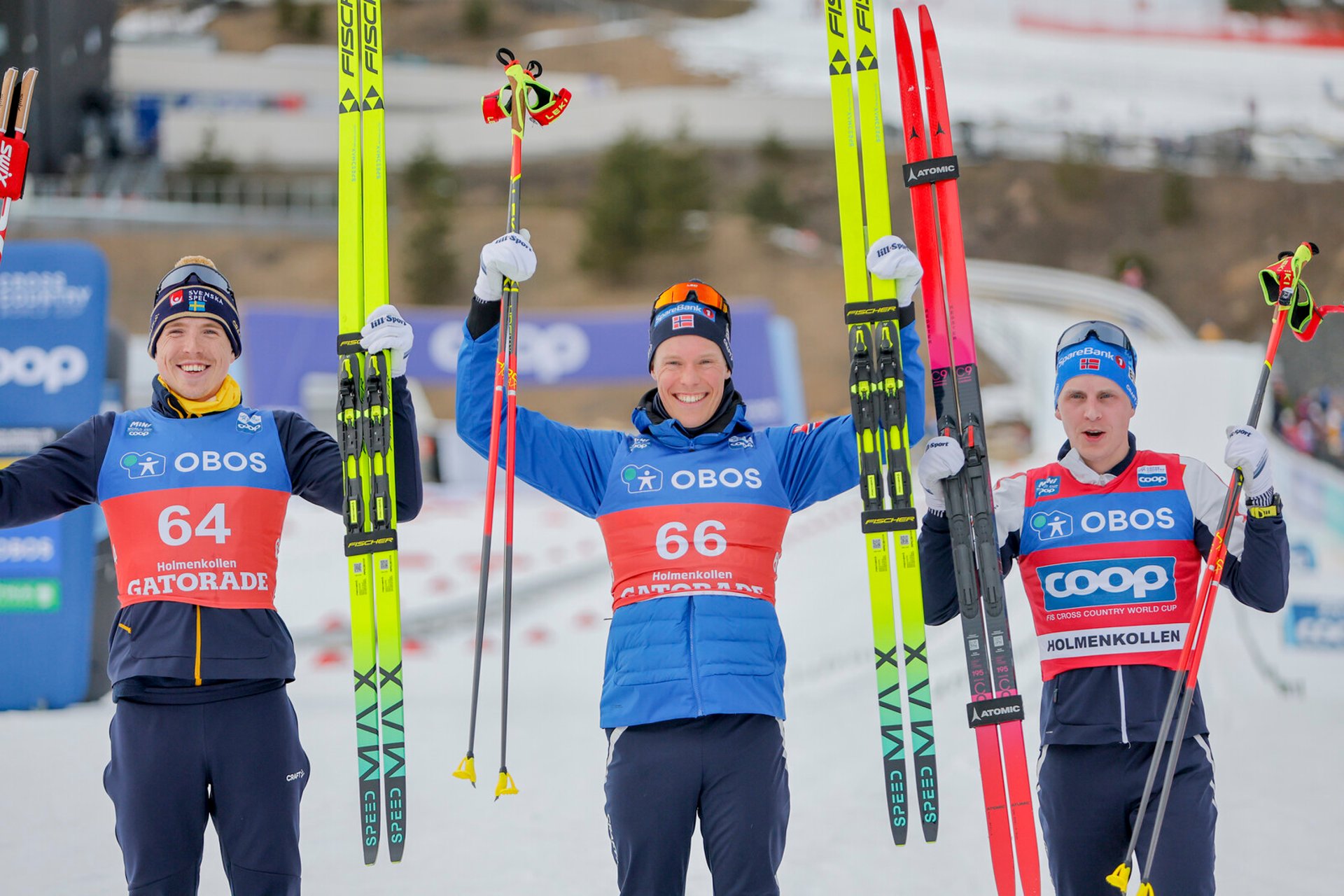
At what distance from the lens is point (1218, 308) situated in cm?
2766

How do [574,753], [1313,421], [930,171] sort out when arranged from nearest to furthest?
1. [930,171]
2. [574,753]
3. [1313,421]

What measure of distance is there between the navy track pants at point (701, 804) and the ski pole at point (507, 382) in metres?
0.30

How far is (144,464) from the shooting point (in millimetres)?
2459

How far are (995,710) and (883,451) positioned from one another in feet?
1.96

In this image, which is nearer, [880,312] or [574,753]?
[880,312]

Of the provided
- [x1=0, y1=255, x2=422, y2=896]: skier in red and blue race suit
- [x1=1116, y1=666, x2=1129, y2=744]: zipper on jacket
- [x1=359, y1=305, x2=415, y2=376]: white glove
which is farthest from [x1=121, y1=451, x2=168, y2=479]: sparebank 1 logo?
[x1=1116, y1=666, x2=1129, y2=744]: zipper on jacket

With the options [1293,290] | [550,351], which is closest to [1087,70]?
[550,351]

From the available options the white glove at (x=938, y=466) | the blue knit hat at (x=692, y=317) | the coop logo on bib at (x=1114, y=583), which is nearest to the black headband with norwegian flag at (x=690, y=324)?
the blue knit hat at (x=692, y=317)

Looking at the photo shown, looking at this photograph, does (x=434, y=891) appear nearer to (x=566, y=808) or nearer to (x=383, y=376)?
(x=566, y=808)

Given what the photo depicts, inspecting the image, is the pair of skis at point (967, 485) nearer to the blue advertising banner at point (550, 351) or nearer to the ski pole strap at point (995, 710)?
the ski pole strap at point (995, 710)

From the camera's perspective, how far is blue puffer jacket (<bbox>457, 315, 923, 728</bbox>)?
226 cm

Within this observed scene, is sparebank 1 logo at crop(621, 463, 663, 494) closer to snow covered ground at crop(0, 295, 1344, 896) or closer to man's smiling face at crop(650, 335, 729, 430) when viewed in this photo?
man's smiling face at crop(650, 335, 729, 430)

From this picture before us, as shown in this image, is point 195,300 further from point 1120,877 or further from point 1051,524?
point 1120,877

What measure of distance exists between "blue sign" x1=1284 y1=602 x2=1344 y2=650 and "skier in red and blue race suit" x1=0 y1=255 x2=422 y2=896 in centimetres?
559
